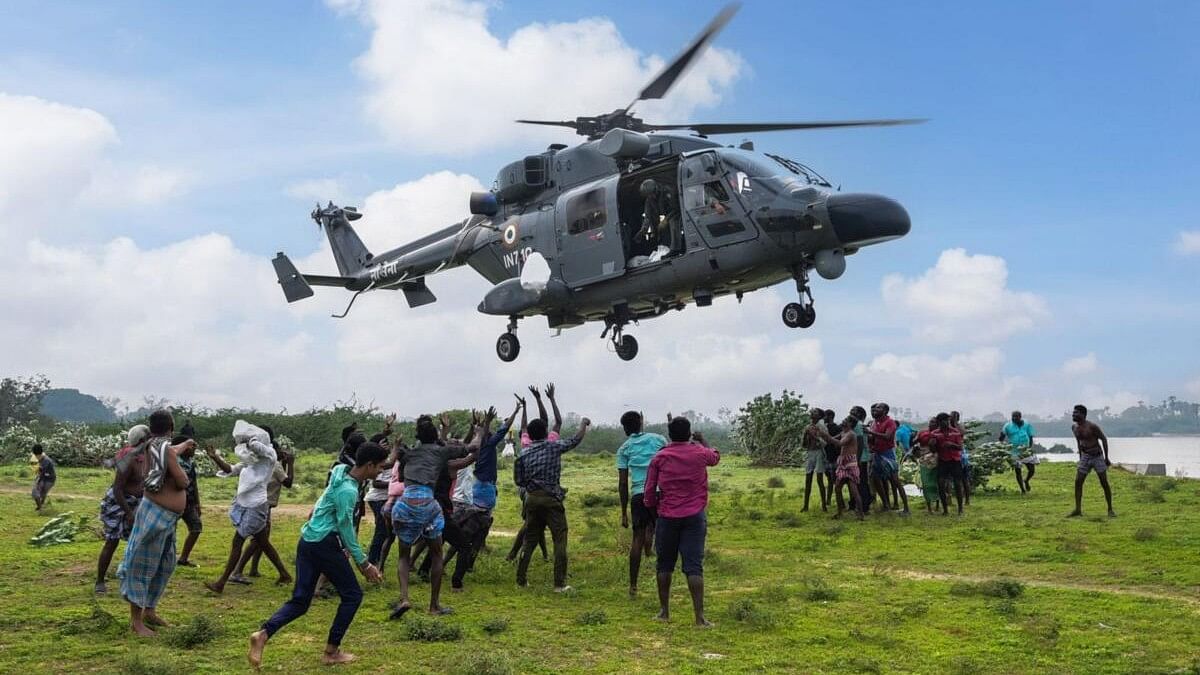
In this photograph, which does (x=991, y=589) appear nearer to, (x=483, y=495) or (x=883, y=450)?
(x=483, y=495)

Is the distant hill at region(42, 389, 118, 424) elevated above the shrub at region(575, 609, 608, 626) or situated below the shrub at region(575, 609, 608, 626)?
above

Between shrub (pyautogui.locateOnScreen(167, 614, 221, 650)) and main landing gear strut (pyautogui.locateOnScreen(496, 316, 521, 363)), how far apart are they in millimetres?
11385

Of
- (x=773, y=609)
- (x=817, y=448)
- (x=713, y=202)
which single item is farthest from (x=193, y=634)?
(x=817, y=448)

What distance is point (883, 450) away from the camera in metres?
14.8

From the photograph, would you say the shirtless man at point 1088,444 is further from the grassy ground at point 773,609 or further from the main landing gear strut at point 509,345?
the main landing gear strut at point 509,345

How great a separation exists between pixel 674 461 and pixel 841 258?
745 centimetres

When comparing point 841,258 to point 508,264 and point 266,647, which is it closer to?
point 508,264

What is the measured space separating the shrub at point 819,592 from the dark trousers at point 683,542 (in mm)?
1528

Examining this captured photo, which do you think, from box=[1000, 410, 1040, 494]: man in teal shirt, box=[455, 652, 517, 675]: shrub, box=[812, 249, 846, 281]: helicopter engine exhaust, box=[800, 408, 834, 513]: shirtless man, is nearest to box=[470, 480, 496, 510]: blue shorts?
box=[455, 652, 517, 675]: shrub

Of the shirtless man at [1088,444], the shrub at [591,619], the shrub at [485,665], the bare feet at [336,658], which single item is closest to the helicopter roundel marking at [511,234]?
the shirtless man at [1088,444]

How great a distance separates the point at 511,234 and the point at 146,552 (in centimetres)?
1165

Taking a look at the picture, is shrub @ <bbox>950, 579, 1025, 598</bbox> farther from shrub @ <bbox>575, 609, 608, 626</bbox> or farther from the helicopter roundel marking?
the helicopter roundel marking

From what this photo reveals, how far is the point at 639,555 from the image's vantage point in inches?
380

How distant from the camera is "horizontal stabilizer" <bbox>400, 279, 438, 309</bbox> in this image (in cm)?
2255
